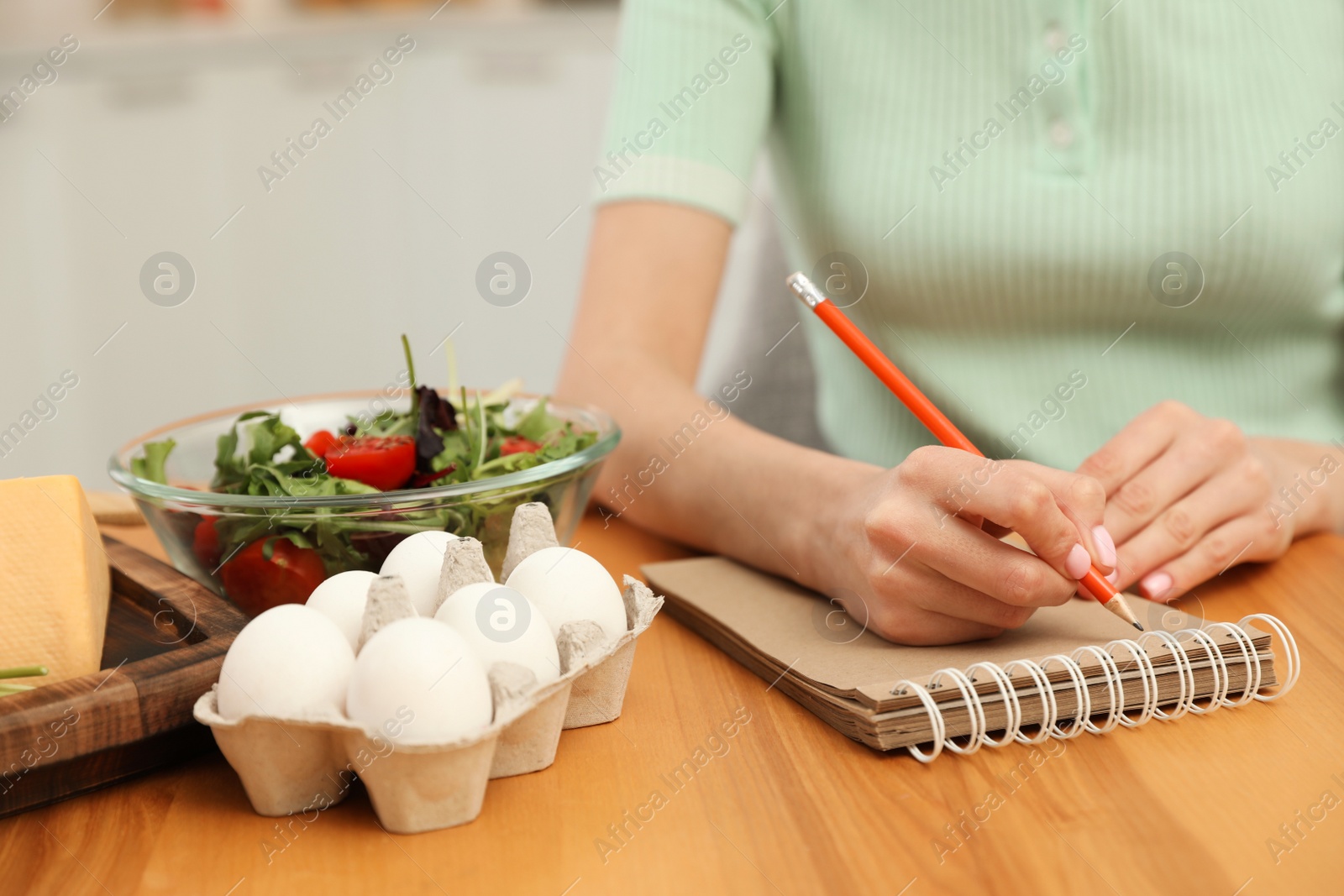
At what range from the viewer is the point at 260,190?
123 inches

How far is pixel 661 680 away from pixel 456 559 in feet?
0.54

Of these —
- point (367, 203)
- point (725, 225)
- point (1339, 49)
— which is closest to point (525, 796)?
point (725, 225)

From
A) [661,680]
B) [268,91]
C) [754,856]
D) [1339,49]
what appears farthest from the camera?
[268,91]

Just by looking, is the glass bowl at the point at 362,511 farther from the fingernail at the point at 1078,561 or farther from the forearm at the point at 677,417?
the fingernail at the point at 1078,561

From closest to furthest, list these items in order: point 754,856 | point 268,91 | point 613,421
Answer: point 754,856
point 613,421
point 268,91

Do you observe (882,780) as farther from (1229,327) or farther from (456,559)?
(1229,327)

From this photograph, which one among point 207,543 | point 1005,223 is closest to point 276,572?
point 207,543

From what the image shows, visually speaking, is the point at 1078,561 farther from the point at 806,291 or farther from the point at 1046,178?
the point at 1046,178

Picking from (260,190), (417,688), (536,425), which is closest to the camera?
(417,688)

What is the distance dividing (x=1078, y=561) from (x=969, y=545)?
0.20 feet

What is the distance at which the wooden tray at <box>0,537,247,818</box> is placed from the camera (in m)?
0.50

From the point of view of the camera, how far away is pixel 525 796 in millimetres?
529

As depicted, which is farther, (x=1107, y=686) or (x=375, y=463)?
(x=375, y=463)

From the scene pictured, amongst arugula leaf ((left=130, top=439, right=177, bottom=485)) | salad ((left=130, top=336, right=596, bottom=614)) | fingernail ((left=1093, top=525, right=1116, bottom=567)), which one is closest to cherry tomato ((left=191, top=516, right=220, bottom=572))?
salad ((left=130, top=336, right=596, bottom=614))
